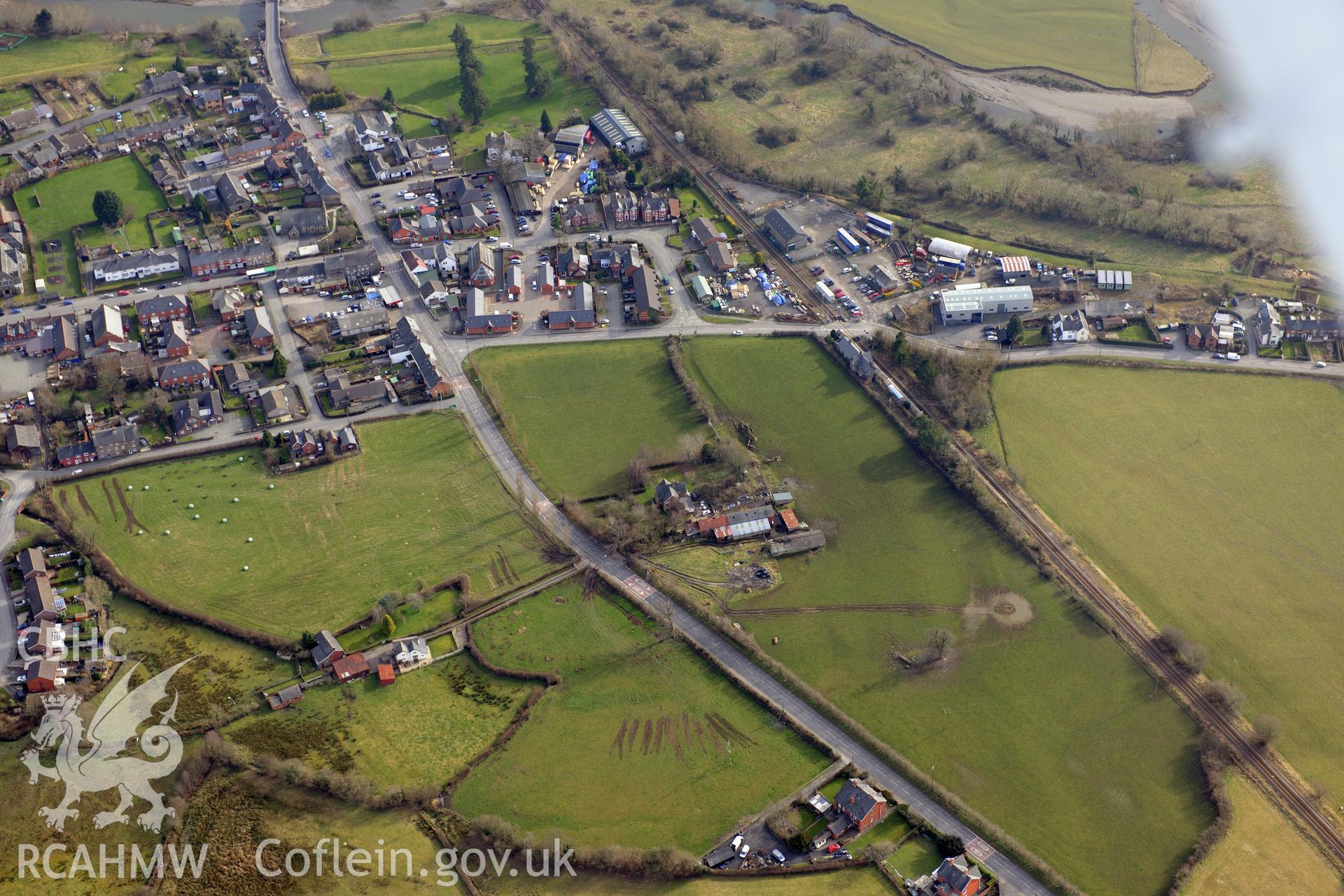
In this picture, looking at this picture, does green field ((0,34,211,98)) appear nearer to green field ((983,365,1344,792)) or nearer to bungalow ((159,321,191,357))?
bungalow ((159,321,191,357))

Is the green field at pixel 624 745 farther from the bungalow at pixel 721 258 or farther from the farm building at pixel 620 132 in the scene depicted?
the farm building at pixel 620 132

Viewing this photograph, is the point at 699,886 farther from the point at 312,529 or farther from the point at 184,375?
the point at 184,375

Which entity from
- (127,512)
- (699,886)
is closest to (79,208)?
(127,512)

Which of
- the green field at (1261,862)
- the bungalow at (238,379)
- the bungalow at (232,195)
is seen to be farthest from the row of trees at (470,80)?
the green field at (1261,862)

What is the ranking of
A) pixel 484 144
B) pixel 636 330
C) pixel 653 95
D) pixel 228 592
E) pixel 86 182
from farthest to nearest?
pixel 653 95 → pixel 484 144 → pixel 86 182 → pixel 636 330 → pixel 228 592

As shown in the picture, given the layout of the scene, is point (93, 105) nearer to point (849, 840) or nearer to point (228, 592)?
point (228, 592)

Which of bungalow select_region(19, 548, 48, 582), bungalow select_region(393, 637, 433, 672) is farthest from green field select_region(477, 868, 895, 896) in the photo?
bungalow select_region(19, 548, 48, 582)

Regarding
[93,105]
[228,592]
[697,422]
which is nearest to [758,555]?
[697,422]
